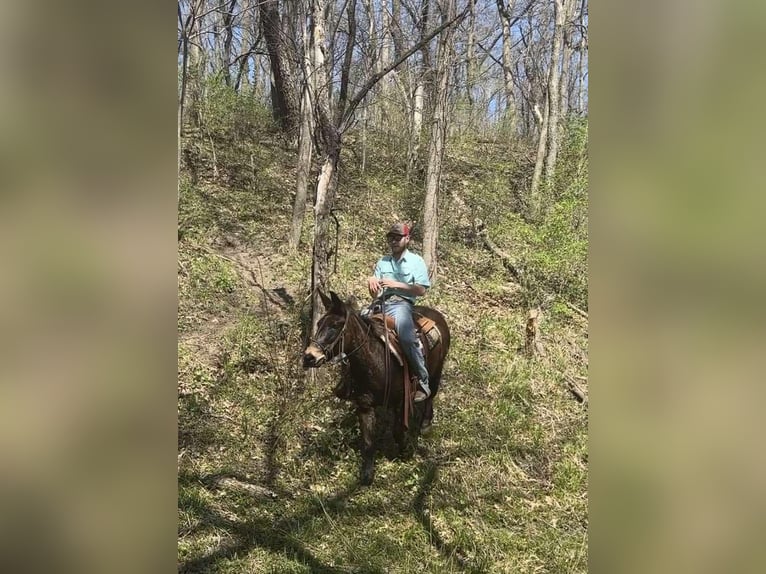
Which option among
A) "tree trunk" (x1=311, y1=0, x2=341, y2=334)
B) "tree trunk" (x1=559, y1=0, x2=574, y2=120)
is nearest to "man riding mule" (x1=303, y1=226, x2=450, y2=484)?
"tree trunk" (x1=311, y1=0, x2=341, y2=334)

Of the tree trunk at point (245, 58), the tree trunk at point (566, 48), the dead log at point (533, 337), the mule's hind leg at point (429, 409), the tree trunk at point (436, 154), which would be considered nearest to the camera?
the mule's hind leg at point (429, 409)

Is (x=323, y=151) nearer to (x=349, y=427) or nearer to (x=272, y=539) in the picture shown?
(x=349, y=427)

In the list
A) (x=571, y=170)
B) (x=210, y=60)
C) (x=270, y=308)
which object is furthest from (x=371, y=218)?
(x=210, y=60)

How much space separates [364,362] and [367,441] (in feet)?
2.79

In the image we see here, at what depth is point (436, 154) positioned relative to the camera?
8.71 metres

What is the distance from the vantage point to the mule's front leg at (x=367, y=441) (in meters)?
4.96

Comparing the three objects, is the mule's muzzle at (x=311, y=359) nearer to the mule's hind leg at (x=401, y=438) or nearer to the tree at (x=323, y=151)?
the tree at (x=323, y=151)

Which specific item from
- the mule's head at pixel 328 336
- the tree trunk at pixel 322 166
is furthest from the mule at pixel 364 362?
the tree trunk at pixel 322 166

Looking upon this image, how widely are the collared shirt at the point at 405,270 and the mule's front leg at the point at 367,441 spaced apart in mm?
1249

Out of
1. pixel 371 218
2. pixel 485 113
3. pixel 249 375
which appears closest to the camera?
pixel 249 375
